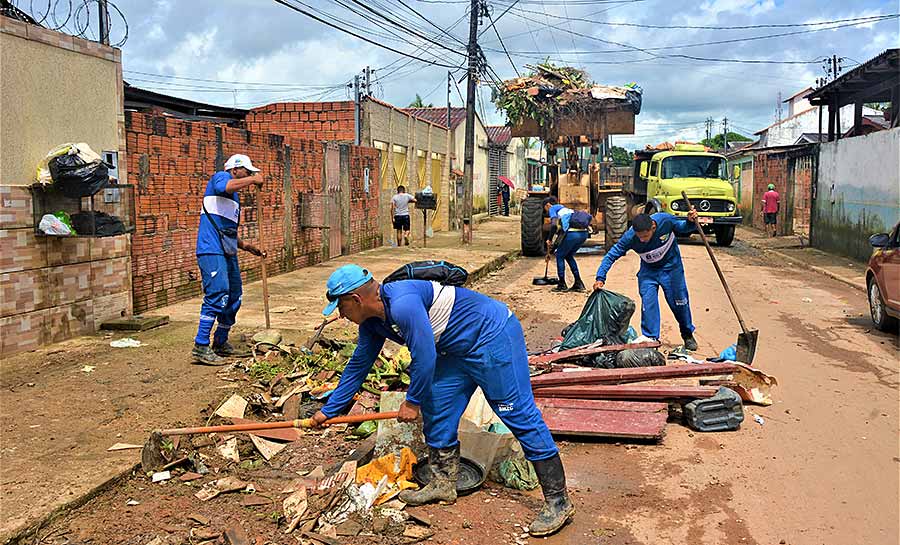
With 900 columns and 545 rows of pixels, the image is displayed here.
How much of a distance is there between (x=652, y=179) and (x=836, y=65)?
32603 mm

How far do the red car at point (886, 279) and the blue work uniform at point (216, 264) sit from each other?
23.7 ft

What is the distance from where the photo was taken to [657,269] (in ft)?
26.7

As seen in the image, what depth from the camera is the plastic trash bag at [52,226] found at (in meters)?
7.24

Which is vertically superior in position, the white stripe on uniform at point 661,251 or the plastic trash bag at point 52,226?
the plastic trash bag at point 52,226

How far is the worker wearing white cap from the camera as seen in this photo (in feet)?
23.4

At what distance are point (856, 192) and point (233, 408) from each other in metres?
16.5

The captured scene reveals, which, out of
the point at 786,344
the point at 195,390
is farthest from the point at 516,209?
the point at 195,390

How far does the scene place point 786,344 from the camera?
8.94m

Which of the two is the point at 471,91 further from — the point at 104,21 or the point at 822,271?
the point at 104,21

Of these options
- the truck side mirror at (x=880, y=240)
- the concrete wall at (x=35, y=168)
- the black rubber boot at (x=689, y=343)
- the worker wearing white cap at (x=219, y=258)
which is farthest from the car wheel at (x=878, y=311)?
the concrete wall at (x=35, y=168)

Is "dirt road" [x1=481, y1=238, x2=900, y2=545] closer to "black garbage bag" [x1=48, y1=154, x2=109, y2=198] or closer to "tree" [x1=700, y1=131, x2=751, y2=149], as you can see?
"black garbage bag" [x1=48, y1=154, x2=109, y2=198]

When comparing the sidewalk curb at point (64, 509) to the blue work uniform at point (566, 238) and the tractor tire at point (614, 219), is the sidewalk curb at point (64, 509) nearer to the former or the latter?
the blue work uniform at point (566, 238)

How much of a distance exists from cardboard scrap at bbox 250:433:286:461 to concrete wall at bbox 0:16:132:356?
3.02 m

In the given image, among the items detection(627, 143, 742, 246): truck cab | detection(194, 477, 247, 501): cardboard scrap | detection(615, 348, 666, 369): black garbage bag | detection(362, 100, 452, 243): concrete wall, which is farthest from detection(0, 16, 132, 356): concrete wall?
detection(627, 143, 742, 246): truck cab
